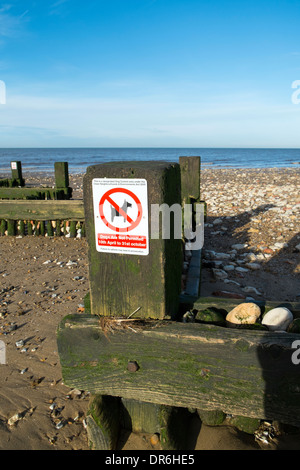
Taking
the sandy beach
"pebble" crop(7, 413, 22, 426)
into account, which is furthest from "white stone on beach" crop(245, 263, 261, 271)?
"pebble" crop(7, 413, 22, 426)

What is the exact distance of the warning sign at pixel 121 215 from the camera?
6.33 feet

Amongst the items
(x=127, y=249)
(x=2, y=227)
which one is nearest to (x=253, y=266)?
(x=127, y=249)

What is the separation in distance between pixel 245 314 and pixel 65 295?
9.83ft

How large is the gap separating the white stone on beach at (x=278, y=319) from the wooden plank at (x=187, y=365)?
14.8 inches

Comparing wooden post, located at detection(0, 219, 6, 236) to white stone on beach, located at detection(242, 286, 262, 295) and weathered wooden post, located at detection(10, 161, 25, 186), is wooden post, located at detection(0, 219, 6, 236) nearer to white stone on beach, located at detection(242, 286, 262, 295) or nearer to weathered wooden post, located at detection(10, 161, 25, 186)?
weathered wooden post, located at detection(10, 161, 25, 186)

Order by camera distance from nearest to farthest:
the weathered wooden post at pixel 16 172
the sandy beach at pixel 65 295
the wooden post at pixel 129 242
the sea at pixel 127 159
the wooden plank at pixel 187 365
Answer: the wooden plank at pixel 187 365
the wooden post at pixel 129 242
the sandy beach at pixel 65 295
the weathered wooden post at pixel 16 172
the sea at pixel 127 159

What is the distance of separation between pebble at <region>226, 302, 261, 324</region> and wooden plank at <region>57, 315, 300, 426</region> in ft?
1.15

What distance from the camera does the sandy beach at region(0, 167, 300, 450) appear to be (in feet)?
7.61

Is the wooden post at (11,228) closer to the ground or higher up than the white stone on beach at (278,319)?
closer to the ground

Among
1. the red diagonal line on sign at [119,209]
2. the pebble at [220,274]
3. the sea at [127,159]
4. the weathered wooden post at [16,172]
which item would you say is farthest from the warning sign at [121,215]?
Result: the sea at [127,159]

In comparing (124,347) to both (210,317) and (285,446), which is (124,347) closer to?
(210,317)

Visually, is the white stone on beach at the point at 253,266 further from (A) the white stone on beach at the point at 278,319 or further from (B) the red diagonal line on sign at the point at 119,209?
(B) the red diagonal line on sign at the point at 119,209

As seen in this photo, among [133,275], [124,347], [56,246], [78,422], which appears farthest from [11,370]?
[56,246]

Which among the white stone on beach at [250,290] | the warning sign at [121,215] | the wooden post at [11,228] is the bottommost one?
the white stone on beach at [250,290]
